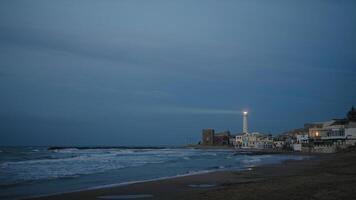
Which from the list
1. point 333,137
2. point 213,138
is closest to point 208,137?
point 213,138

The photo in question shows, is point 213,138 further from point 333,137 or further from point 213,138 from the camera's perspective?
point 333,137

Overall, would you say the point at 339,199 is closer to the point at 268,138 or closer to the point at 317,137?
the point at 317,137

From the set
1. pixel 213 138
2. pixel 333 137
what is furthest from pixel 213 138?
pixel 333 137

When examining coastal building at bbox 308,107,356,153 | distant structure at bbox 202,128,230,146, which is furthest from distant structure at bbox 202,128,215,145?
coastal building at bbox 308,107,356,153

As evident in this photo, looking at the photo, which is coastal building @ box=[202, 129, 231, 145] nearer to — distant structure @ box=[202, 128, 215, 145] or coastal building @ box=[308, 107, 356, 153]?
distant structure @ box=[202, 128, 215, 145]

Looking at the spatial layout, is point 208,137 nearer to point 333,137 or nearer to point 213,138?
point 213,138

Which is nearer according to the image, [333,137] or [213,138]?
[333,137]

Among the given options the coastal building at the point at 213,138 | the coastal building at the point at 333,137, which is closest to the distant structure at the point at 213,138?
the coastal building at the point at 213,138

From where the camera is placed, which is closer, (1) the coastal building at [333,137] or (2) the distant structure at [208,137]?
(1) the coastal building at [333,137]

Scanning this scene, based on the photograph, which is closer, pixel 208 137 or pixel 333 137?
pixel 333 137

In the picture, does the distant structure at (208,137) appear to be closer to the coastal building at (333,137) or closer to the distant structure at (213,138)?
the distant structure at (213,138)

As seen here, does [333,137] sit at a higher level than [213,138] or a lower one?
lower

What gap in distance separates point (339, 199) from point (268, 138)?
386ft

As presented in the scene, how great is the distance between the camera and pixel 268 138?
12800 cm
